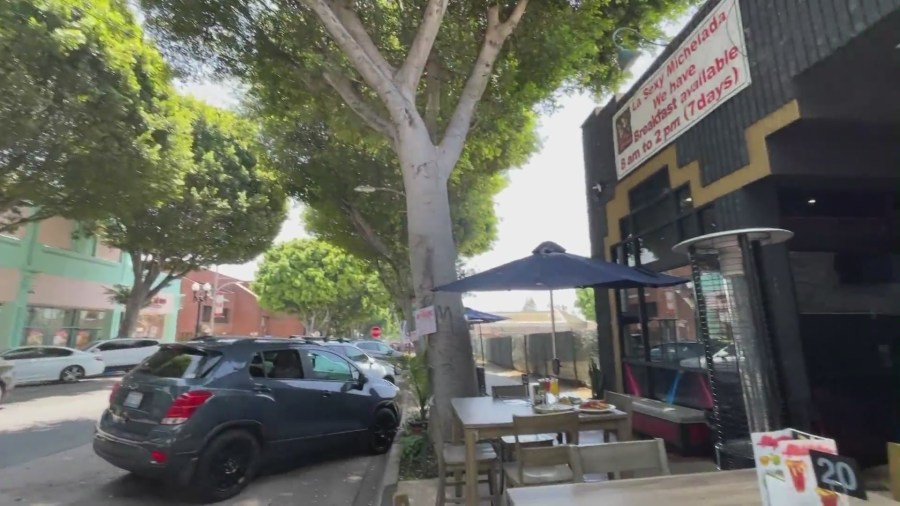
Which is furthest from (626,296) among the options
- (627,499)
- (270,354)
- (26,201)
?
(26,201)

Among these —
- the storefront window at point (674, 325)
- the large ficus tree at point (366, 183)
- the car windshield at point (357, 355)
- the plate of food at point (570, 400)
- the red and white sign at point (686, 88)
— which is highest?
the large ficus tree at point (366, 183)

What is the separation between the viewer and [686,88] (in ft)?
20.2

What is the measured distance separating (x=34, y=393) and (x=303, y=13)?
13.9m

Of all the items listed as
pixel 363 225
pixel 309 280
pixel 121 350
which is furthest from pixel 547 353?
pixel 309 280

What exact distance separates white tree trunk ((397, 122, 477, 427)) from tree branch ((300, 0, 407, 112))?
0.40m

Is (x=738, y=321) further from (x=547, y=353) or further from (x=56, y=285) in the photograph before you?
(x=56, y=285)

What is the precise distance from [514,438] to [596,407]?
851 mm

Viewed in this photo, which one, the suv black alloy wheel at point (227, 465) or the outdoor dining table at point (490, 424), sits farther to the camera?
the suv black alloy wheel at point (227, 465)

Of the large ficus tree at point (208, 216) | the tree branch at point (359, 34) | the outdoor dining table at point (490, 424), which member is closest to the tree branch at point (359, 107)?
the tree branch at point (359, 34)

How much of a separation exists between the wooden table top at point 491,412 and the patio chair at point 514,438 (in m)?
0.23

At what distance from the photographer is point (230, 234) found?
66.8 ft

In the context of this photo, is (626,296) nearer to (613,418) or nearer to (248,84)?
(613,418)

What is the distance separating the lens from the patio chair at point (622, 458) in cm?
290

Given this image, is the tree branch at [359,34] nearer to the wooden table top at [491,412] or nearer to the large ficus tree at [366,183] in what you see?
the wooden table top at [491,412]
